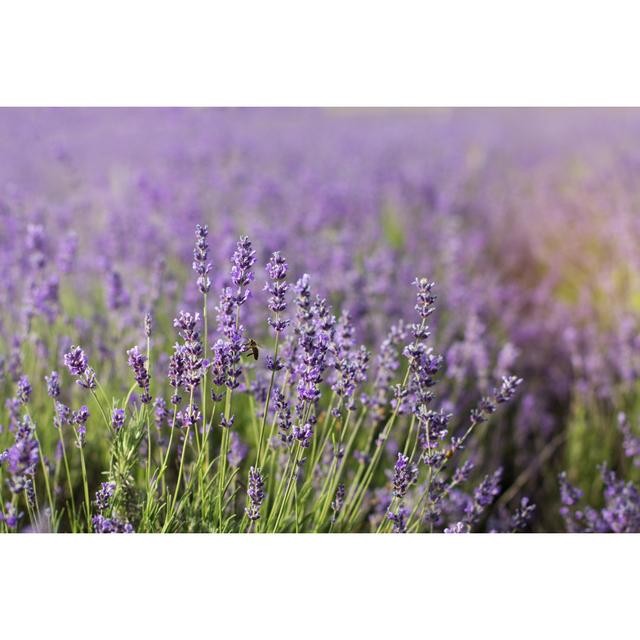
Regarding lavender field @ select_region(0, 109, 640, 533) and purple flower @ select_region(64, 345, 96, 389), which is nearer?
purple flower @ select_region(64, 345, 96, 389)

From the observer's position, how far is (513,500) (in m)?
2.39

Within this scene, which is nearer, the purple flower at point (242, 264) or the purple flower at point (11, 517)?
the purple flower at point (242, 264)

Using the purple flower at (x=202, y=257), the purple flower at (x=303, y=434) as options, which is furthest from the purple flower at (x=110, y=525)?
the purple flower at (x=202, y=257)

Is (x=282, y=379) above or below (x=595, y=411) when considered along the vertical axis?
above

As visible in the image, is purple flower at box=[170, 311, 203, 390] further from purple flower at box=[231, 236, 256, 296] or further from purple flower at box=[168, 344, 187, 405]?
purple flower at box=[231, 236, 256, 296]

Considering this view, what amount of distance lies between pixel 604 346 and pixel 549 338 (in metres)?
0.30

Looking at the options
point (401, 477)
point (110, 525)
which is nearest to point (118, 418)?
point (110, 525)

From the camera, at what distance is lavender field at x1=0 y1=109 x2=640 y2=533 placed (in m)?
1.67

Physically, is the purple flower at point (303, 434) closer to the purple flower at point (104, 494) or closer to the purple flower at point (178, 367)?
the purple flower at point (178, 367)

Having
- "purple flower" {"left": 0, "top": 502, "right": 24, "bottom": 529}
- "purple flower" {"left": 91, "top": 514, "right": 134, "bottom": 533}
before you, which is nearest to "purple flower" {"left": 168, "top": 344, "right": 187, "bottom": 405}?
"purple flower" {"left": 91, "top": 514, "right": 134, "bottom": 533}

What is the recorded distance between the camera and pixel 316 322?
5.45ft

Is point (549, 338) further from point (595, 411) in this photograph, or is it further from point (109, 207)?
point (109, 207)

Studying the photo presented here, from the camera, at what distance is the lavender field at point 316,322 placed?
167 cm
